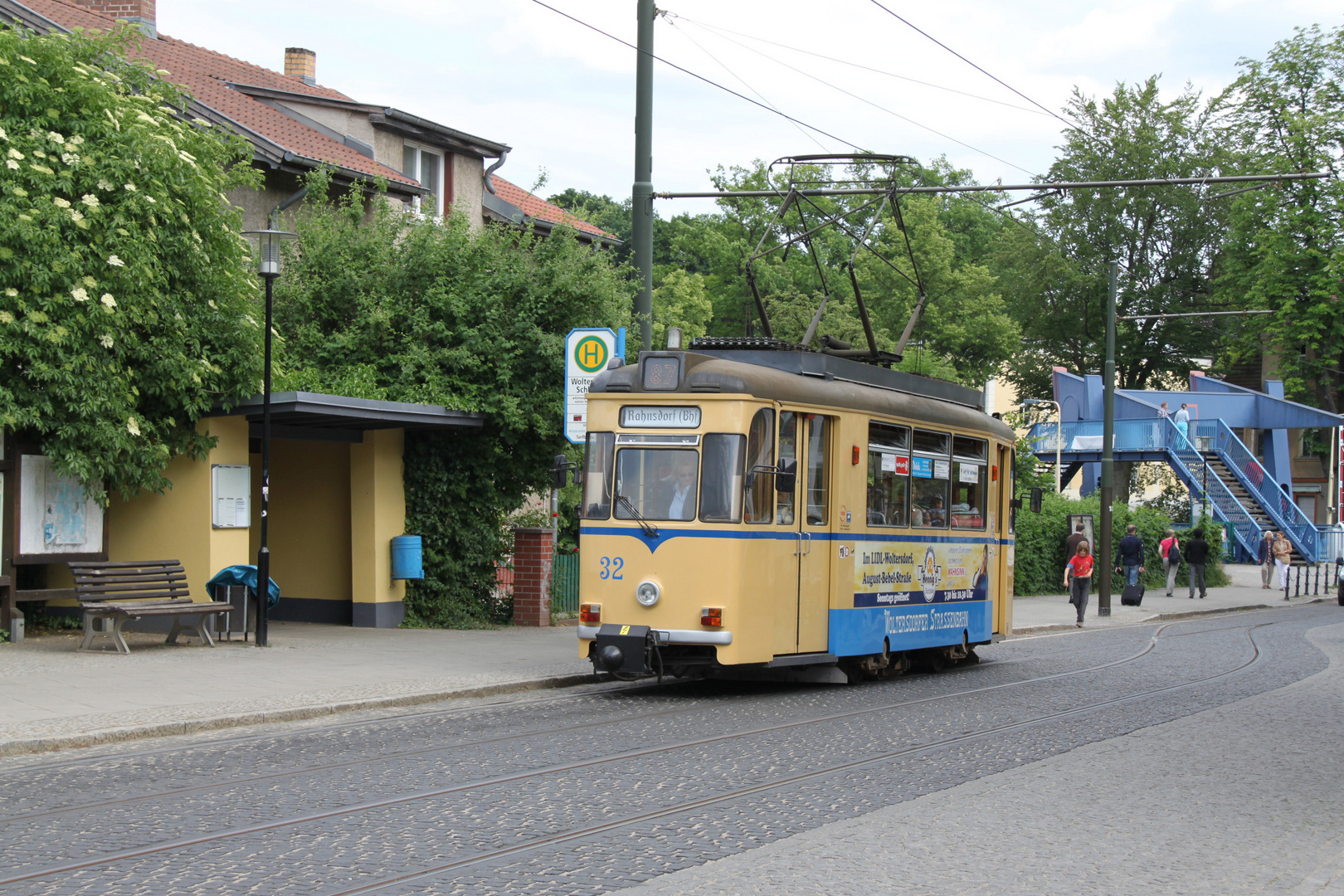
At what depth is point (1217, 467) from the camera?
45.4 m

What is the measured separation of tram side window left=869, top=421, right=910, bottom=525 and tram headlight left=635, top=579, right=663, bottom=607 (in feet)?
8.66

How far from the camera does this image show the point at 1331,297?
48188 mm

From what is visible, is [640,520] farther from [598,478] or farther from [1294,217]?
[1294,217]

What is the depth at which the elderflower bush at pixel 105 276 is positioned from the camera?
1521 cm

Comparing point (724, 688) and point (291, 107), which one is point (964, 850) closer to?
point (724, 688)

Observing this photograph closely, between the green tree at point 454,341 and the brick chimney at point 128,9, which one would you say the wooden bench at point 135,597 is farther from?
the brick chimney at point 128,9

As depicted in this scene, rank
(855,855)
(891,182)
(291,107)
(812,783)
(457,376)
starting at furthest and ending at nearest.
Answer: (291,107) → (457,376) → (891,182) → (812,783) → (855,855)

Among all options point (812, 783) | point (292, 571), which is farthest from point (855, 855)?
point (292, 571)

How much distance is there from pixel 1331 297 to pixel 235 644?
43.3m

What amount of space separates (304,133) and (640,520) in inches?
657

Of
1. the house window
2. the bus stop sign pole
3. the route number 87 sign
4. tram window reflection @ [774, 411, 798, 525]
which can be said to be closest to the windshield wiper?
tram window reflection @ [774, 411, 798, 525]

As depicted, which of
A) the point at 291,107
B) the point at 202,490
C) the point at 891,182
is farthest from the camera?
the point at 291,107

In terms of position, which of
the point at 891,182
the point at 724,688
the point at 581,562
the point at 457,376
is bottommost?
the point at 724,688

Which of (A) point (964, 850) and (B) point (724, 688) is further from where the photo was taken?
(B) point (724, 688)
